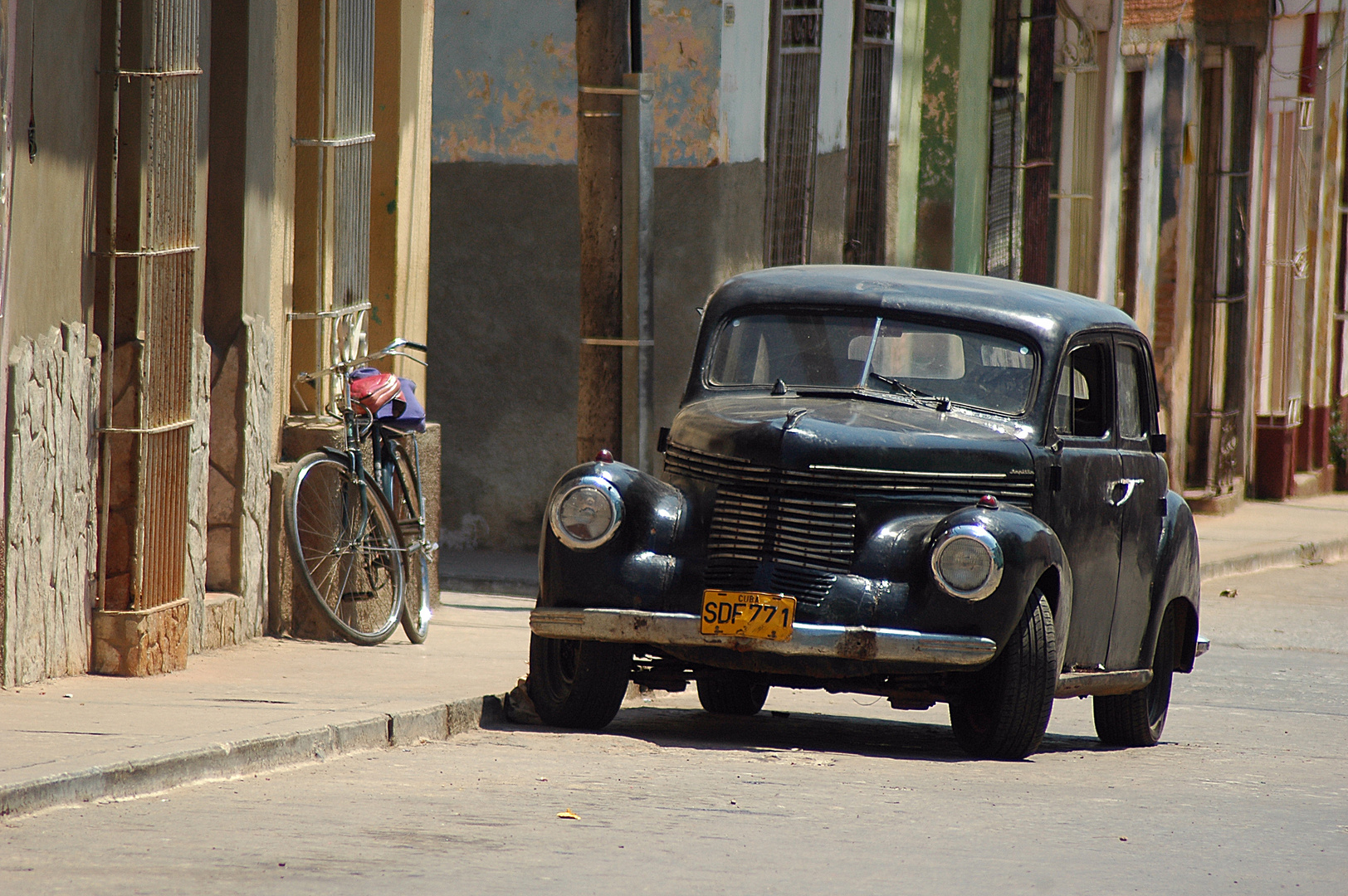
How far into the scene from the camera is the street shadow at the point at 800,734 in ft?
27.1

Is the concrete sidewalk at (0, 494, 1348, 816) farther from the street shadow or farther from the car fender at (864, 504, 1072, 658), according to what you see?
→ the car fender at (864, 504, 1072, 658)

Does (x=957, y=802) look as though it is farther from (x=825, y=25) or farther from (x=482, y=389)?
(x=825, y=25)

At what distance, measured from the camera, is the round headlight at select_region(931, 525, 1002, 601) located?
761cm

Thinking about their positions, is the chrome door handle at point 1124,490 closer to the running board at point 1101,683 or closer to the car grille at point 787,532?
the running board at point 1101,683

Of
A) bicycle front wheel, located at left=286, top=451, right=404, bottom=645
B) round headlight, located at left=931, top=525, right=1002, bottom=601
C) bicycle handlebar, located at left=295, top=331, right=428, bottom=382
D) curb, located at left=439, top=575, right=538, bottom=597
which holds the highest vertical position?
bicycle handlebar, located at left=295, top=331, right=428, bottom=382

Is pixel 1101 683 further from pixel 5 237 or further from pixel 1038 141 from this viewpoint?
pixel 1038 141

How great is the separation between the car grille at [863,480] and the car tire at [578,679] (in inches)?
30.9

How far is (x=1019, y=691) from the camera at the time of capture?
7848 mm

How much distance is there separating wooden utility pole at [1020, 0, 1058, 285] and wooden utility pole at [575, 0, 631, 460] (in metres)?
10.9

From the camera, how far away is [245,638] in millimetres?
10000

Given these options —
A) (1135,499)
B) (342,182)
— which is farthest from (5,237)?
(1135,499)

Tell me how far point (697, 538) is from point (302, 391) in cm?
344

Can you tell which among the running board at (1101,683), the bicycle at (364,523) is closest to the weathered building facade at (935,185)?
the bicycle at (364,523)

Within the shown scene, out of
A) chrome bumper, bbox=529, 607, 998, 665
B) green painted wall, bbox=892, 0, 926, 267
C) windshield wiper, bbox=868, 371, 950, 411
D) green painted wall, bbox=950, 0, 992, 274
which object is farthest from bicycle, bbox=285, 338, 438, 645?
green painted wall, bbox=950, 0, 992, 274
